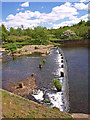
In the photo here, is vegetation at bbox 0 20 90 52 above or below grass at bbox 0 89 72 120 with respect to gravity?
above

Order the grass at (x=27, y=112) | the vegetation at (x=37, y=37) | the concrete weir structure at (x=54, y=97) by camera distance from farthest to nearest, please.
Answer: the vegetation at (x=37, y=37), the concrete weir structure at (x=54, y=97), the grass at (x=27, y=112)

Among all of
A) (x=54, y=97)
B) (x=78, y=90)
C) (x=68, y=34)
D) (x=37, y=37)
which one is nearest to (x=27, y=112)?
(x=54, y=97)

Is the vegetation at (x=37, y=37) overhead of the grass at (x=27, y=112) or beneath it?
overhead

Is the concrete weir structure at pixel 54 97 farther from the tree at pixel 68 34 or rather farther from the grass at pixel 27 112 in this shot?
the tree at pixel 68 34

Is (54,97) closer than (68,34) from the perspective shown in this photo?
Yes

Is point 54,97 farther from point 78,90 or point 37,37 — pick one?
point 37,37

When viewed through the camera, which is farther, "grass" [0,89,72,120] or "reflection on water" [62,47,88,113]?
"reflection on water" [62,47,88,113]

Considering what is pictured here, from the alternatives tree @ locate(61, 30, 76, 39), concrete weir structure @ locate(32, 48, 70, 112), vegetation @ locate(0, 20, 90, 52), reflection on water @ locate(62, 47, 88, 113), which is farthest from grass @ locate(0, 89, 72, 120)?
tree @ locate(61, 30, 76, 39)

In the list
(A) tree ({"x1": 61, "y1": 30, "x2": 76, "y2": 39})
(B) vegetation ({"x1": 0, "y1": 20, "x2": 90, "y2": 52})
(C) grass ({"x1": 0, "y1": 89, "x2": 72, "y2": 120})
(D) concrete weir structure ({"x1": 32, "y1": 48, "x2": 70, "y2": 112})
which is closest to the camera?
(C) grass ({"x1": 0, "y1": 89, "x2": 72, "y2": 120})

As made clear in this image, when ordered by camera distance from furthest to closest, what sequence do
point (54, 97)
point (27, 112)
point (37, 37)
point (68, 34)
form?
point (68, 34)
point (37, 37)
point (54, 97)
point (27, 112)

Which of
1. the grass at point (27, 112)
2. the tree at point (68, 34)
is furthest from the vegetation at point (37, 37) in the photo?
the grass at point (27, 112)

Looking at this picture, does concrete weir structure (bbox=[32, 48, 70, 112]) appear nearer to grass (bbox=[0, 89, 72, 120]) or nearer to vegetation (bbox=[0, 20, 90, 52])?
grass (bbox=[0, 89, 72, 120])

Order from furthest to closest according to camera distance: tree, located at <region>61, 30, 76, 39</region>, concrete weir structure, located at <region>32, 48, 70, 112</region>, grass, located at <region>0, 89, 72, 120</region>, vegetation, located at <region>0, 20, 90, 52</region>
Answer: tree, located at <region>61, 30, 76, 39</region> < vegetation, located at <region>0, 20, 90, 52</region> < concrete weir structure, located at <region>32, 48, 70, 112</region> < grass, located at <region>0, 89, 72, 120</region>

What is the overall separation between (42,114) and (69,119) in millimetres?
2158
